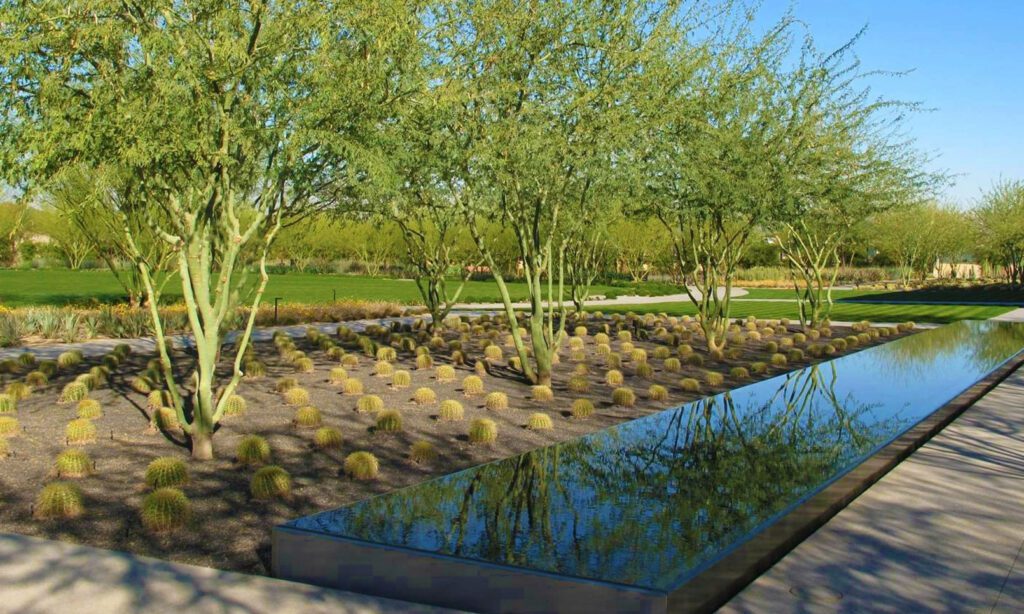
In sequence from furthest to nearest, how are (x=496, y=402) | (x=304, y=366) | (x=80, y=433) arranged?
(x=304, y=366)
(x=496, y=402)
(x=80, y=433)

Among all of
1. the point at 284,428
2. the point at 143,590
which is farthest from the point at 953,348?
the point at 143,590

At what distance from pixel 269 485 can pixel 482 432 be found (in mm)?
3097

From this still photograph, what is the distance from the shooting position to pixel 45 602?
17.5ft

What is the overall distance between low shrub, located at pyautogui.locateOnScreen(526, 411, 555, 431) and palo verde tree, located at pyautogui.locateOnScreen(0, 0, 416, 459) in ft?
12.1

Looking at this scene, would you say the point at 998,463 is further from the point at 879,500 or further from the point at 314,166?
the point at 314,166

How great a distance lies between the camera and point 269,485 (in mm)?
8211

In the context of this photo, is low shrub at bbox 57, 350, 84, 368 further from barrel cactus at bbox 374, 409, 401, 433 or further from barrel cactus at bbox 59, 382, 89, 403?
barrel cactus at bbox 374, 409, 401, 433

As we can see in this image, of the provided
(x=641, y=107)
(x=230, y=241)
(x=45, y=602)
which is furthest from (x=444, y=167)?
(x=45, y=602)

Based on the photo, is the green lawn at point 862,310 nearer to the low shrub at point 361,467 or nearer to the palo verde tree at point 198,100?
the palo verde tree at point 198,100

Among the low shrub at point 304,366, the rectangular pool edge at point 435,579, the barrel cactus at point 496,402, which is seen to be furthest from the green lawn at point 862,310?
the rectangular pool edge at point 435,579

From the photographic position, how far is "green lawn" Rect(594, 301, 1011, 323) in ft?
109

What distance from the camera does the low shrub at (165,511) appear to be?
23.8 ft

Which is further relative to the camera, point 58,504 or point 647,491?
point 58,504

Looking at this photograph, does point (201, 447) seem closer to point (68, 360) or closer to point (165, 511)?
point (165, 511)
